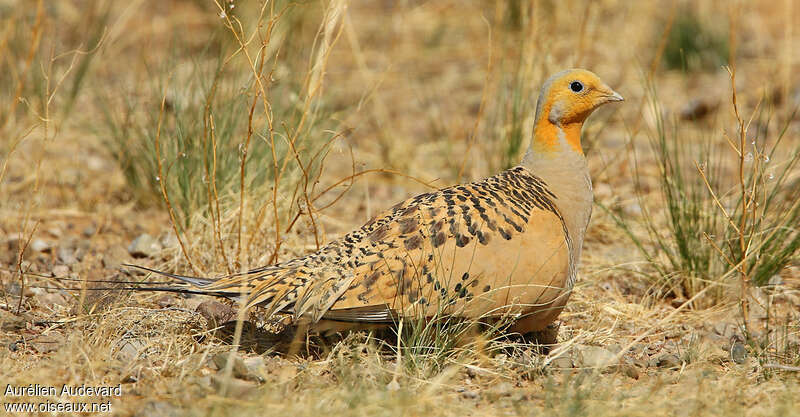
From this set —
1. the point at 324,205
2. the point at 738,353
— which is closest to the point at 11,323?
the point at 324,205

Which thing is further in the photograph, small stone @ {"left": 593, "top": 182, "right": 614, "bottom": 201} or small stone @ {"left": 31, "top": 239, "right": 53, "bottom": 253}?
small stone @ {"left": 593, "top": 182, "right": 614, "bottom": 201}

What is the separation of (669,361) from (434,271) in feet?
3.54

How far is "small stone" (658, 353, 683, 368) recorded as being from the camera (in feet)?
11.9

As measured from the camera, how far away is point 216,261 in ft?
14.2

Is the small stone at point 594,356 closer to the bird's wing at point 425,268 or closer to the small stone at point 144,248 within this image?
the bird's wing at point 425,268

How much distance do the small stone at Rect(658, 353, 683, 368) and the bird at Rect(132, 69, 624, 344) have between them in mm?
487

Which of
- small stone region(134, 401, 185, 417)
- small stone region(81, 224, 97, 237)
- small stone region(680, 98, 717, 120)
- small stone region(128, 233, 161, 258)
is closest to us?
small stone region(134, 401, 185, 417)

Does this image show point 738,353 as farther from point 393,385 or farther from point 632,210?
point 632,210

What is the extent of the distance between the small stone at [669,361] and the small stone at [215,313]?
1777mm

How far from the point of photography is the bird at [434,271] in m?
3.29

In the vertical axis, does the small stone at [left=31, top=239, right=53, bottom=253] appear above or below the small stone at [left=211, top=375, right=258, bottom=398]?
above

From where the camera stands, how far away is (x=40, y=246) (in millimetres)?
4816

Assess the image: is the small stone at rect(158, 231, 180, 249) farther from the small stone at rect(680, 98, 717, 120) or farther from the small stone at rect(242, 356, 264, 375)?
the small stone at rect(680, 98, 717, 120)

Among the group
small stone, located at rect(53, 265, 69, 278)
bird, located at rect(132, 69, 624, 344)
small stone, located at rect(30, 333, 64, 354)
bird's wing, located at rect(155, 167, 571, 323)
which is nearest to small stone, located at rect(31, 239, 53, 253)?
small stone, located at rect(53, 265, 69, 278)
